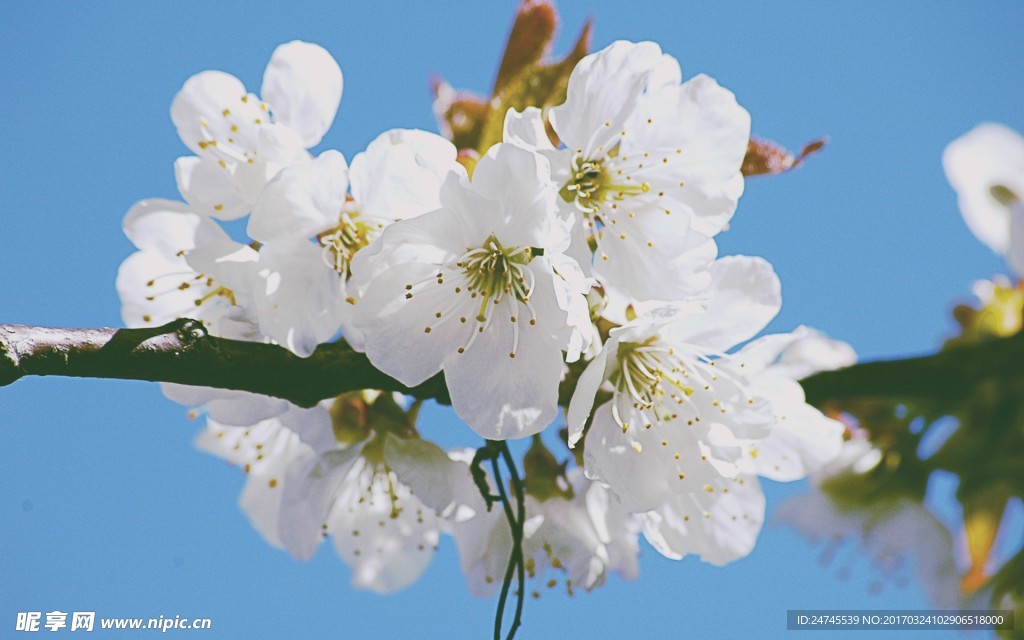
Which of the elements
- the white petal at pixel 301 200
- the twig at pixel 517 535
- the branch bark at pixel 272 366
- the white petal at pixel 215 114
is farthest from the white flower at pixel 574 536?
the white petal at pixel 215 114

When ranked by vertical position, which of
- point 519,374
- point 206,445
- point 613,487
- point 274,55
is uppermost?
point 274,55

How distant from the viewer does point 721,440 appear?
106 centimetres

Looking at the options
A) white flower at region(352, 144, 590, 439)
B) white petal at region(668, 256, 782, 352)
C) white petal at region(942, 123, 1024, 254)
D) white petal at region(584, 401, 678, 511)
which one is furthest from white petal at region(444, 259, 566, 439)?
white petal at region(942, 123, 1024, 254)

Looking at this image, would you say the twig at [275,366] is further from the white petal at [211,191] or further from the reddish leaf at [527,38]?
the reddish leaf at [527,38]

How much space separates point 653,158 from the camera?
108cm

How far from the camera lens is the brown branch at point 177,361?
0.77 metres

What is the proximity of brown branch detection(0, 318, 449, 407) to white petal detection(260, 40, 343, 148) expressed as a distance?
0.31 m

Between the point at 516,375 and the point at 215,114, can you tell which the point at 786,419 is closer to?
the point at 516,375

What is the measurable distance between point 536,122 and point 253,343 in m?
0.35

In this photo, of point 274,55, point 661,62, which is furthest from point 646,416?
point 274,55

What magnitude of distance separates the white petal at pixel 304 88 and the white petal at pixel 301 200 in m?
0.15

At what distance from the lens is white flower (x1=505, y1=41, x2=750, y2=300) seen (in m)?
0.99

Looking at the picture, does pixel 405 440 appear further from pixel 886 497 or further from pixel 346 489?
pixel 886 497

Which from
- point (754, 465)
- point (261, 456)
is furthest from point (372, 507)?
point (754, 465)
